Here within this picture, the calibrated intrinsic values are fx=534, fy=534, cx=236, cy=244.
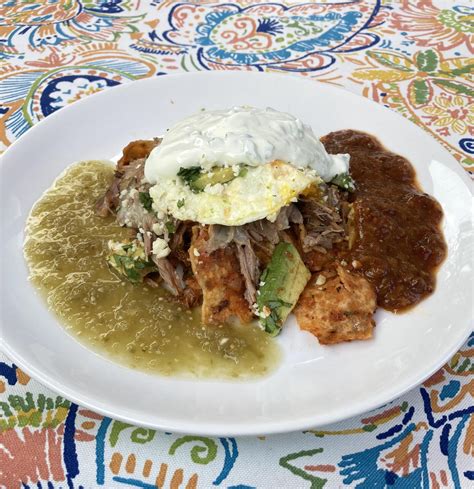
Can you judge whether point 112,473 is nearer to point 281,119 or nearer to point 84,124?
point 281,119

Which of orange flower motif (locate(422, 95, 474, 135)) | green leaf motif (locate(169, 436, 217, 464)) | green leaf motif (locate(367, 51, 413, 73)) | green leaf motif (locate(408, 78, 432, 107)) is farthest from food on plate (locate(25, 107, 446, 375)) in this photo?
green leaf motif (locate(367, 51, 413, 73))

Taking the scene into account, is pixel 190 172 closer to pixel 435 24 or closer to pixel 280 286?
pixel 280 286

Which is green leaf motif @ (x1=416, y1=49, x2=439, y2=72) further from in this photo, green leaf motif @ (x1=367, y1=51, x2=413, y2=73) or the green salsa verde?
the green salsa verde

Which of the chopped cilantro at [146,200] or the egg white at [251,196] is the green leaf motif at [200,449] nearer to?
the egg white at [251,196]

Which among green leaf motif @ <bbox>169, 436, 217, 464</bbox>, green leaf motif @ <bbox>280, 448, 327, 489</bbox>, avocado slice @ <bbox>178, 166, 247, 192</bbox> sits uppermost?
avocado slice @ <bbox>178, 166, 247, 192</bbox>

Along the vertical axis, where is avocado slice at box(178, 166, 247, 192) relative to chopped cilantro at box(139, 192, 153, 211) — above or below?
above
